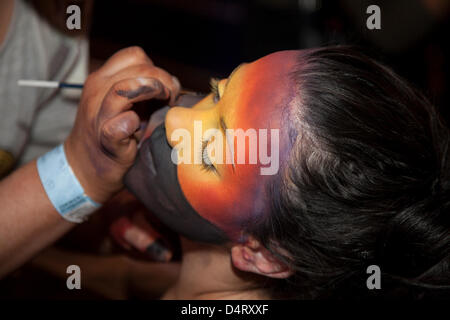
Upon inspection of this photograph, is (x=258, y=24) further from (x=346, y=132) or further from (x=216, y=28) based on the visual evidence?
(x=346, y=132)

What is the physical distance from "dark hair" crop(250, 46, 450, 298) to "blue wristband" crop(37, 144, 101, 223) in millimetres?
315

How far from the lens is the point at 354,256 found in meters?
0.60

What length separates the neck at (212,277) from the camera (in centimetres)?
72

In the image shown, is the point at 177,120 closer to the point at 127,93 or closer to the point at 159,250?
the point at 127,93

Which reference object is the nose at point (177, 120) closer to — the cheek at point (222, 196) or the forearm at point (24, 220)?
the cheek at point (222, 196)

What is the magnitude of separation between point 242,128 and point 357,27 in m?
0.36

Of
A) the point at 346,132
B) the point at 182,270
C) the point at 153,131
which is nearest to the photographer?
the point at 346,132

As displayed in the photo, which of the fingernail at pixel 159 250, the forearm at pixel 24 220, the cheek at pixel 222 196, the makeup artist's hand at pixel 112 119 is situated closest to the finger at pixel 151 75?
the makeup artist's hand at pixel 112 119

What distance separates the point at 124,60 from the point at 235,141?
0.26m

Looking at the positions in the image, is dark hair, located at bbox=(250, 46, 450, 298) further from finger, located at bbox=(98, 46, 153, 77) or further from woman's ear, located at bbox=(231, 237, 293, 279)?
finger, located at bbox=(98, 46, 153, 77)

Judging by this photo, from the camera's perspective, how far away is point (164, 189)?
2.16 feet

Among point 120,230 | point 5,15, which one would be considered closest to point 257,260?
point 120,230
